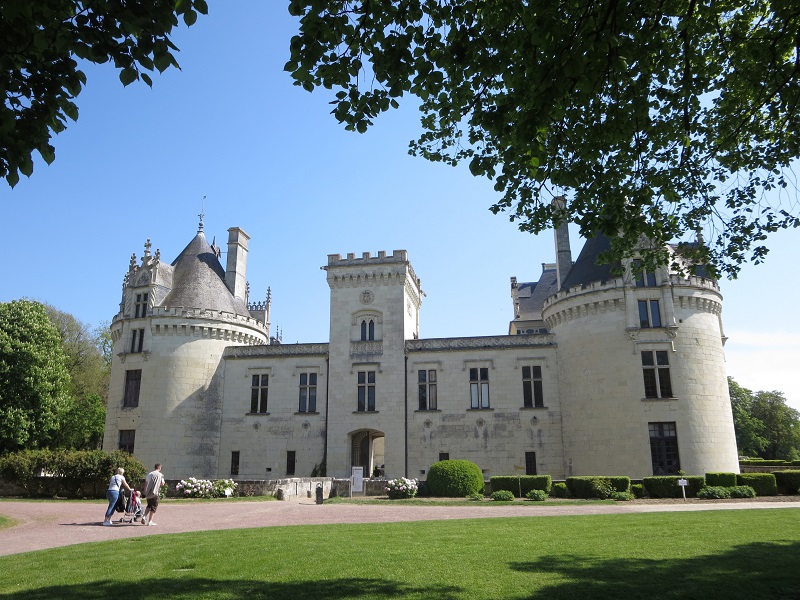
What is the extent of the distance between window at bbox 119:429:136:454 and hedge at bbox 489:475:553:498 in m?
20.7

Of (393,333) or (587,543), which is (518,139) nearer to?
(587,543)

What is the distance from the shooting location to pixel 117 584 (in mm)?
8273

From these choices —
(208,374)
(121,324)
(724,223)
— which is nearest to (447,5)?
(724,223)

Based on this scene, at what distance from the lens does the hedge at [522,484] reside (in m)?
25.1

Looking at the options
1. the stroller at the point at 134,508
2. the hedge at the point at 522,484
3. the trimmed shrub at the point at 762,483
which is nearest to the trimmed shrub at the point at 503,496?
the hedge at the point at 522,484

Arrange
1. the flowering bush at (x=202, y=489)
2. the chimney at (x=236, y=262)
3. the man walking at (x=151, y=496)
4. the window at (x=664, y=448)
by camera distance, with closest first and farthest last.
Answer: the man walking at (x=151, y=496) < the flowering bush at (x=202, y=489) < the window at (x=664, y=448) < the chimney at (x=236, y=262)

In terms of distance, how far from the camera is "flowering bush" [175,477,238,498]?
25.6 meters

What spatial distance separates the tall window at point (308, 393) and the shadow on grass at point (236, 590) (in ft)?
85.2

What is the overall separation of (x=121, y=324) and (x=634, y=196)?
108ft

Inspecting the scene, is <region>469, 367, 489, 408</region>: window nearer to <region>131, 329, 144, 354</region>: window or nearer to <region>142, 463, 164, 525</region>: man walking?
<region>142, 463, 164, 525</region>: man walking

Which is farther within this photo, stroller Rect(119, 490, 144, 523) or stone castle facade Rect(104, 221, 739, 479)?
stone castle facade Rect(104, 221, 739, 479)

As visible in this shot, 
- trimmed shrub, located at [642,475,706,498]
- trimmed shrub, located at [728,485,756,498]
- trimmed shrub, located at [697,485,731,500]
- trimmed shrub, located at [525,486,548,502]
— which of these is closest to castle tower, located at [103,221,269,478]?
trimmed shrub, located at [525,486,548,502]

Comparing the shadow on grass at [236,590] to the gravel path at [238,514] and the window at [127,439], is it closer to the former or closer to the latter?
the gravel path at [238,514]

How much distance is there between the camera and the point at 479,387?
1283 inches
